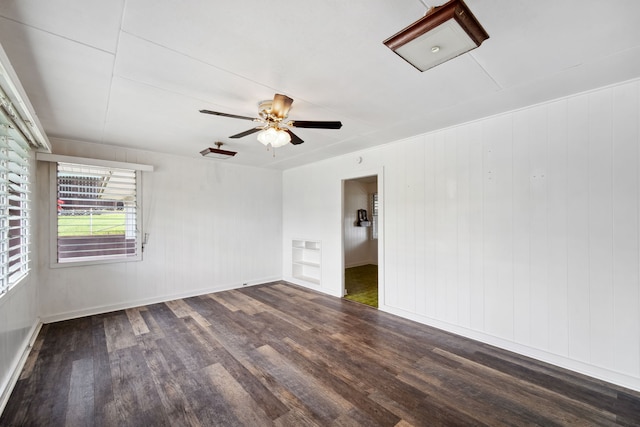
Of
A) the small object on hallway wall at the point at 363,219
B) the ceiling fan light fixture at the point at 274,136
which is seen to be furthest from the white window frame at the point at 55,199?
the small object on hallway wall at the point at 363,219

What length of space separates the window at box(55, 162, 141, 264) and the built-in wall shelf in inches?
110

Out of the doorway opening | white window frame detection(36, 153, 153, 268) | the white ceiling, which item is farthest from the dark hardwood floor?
the doorway opening

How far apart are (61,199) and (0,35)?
2805 mm

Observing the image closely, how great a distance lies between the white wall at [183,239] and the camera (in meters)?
3.79

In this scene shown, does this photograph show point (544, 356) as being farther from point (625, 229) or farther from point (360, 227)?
point (360, 227)

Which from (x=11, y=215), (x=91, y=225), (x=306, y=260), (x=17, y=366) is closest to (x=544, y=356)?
(x=306, y=260)

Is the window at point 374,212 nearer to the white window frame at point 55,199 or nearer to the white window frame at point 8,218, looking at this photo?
the white window frame at point 55,199

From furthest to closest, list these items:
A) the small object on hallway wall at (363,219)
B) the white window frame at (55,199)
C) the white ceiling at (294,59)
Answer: the small object on hallway wall at (363,219) → the white window frame at (55,199) → the white ceiling at (294,59)

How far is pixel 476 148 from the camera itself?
3.08 meters

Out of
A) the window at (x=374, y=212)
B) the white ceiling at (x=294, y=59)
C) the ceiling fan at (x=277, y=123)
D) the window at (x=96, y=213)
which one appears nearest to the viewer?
the white ceiling at (x=294, y=59)

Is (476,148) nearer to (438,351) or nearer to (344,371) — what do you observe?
(438,351)

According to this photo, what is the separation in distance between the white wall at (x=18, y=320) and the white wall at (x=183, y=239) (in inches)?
10.2

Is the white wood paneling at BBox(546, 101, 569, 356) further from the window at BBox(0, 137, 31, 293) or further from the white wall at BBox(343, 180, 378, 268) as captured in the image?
the white wall at BBox(343, 180, 378, 268)

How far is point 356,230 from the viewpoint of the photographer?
7.78 meters
